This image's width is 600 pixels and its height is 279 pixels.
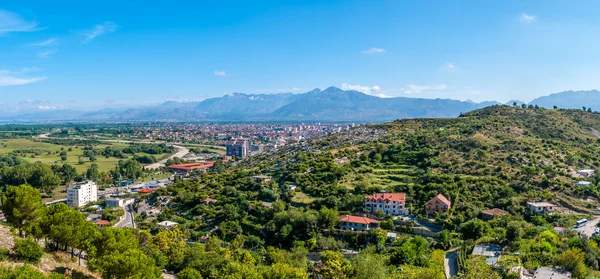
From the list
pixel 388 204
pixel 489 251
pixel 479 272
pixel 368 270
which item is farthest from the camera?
pixel 388 204

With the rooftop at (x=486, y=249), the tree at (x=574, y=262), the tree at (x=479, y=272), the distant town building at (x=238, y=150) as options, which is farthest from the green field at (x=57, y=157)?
the tree at (x=574, y=262)

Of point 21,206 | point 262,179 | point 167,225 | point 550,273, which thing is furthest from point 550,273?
point 262,179

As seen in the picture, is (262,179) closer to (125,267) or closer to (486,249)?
(486,249)

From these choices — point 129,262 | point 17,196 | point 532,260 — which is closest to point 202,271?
point 129,262

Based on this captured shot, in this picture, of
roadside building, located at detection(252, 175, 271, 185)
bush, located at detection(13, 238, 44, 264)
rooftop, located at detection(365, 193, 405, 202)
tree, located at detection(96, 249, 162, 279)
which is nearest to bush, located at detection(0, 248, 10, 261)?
bush, located at detection(13, 238, 44, 264)

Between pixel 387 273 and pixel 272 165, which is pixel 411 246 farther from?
pixel 272 165

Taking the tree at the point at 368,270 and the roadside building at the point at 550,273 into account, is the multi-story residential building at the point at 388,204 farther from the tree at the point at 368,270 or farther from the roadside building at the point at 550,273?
the roadside building at the point at 550,273
